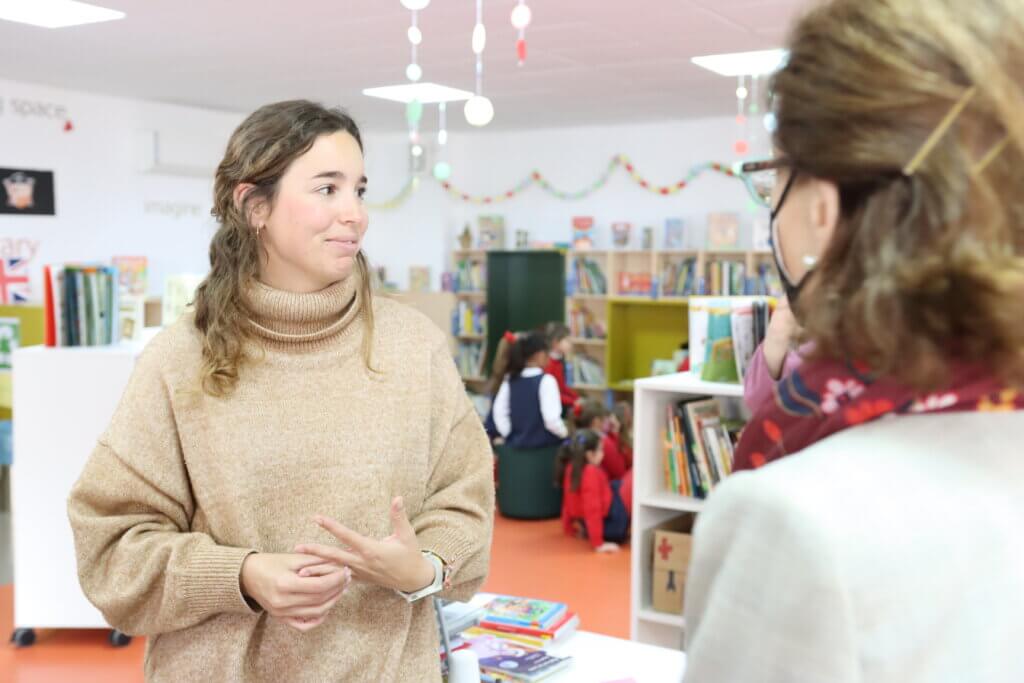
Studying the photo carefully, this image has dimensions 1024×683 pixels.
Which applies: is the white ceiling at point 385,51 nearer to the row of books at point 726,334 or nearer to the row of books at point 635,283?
the row of books at point 726,334

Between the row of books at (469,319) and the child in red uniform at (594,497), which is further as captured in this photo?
the row of books at (469,319)

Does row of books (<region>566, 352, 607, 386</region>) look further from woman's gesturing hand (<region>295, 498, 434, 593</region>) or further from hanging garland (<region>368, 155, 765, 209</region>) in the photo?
woman's gesturing hand (<region>295, 498, 434, 593</region>)

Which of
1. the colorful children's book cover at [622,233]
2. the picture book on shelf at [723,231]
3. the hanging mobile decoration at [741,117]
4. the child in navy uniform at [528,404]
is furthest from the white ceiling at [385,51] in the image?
the child in navy uniform at [528,404]

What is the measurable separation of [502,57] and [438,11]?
114cm

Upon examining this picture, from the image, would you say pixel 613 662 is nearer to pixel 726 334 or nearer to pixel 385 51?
pixel 726 334

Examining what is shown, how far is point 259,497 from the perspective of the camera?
1534 millimetres

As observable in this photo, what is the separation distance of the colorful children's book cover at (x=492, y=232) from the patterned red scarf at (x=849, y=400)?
8166 millimetres

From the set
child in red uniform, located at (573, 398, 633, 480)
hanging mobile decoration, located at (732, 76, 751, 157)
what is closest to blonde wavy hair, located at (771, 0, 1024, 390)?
hanging mobile decoration, located at (732, 76, 751, 157)

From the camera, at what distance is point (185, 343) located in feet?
5.29

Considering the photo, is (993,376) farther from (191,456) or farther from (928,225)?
(191,456)

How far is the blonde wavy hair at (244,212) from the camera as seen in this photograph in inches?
63.4

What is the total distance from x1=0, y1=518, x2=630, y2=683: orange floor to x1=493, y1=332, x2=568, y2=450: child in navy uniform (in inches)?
21.9

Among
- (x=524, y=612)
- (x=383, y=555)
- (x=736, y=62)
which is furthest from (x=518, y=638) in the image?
(x=736, y=62)

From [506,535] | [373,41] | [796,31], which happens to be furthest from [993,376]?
[506,535]
